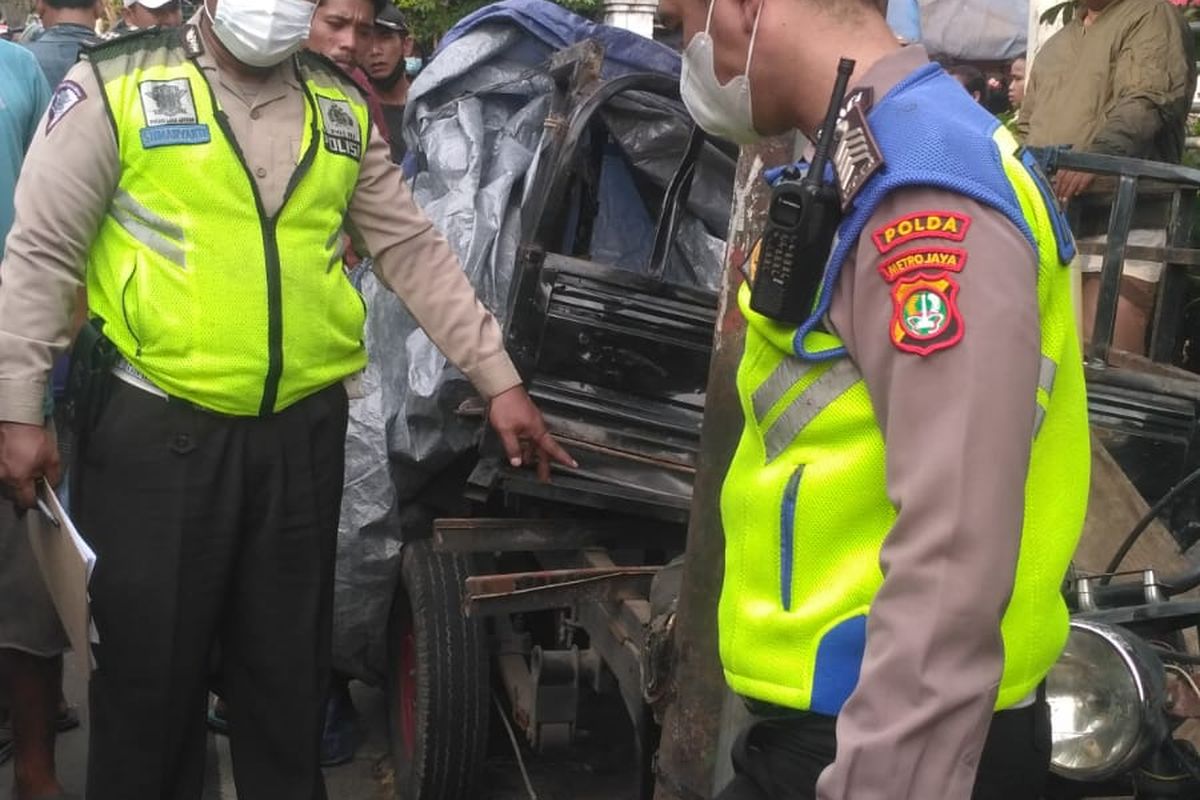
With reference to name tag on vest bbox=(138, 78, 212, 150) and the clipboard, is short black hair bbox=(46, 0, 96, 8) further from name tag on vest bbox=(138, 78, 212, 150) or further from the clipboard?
the clipboard

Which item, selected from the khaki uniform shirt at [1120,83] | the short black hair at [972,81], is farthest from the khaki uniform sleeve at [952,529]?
the short black hair at [972,81]

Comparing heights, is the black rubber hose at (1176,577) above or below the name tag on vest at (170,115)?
below

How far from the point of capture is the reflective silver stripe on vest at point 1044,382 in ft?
4.69

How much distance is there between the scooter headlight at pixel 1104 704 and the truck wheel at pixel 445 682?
6.31 feet

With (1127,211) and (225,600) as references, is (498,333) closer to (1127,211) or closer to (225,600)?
(225,600)

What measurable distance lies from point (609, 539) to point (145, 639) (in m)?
1.19

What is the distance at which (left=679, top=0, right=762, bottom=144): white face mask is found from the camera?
5.27 ft

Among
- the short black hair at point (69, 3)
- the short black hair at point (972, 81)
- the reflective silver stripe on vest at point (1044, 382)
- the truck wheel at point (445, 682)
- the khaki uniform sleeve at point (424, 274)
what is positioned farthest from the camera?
the short black hair at point (972, 81)

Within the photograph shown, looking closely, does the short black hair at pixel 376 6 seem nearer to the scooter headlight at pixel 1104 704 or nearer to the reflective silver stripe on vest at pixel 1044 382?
the scooter headlight at pixel 1104 704

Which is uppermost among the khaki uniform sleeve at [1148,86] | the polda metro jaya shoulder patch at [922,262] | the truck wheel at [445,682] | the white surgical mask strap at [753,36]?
the khaki uniform sleeve at [1148,86]

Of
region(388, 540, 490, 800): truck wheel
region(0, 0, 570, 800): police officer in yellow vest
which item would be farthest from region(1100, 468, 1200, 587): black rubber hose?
region(388, 540, 490, 800): truck wheel

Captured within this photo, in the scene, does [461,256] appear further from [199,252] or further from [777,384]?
[777,384]

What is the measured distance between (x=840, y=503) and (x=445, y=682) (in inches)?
96.3

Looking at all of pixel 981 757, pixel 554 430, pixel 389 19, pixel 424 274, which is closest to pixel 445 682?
pixel 554 430
